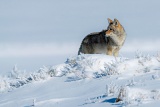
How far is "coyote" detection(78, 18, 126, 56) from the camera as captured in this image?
16.4 m

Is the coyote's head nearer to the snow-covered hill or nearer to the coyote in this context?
the coyote

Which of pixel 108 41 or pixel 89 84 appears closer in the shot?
pixel 89 84

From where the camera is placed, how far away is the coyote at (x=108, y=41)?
16438 millimetres

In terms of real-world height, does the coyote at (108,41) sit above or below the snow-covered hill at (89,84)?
above

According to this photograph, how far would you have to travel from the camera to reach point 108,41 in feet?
54.5

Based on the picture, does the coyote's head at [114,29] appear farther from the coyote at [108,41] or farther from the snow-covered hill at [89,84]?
the snow-covered hill at [89,84]

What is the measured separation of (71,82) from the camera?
9.74 meters

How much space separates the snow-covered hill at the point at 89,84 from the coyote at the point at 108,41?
449 cm

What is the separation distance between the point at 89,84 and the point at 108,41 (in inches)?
305

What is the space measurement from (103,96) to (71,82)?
2.38 metres

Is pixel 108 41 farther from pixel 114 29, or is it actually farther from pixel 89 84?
pixel 89 84

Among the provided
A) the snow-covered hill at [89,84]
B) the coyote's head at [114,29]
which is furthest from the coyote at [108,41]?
the snow-covered hill at [89,84]

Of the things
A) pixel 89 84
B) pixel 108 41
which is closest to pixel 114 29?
pixel 108 41

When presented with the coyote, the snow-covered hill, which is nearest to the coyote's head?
the coyote
